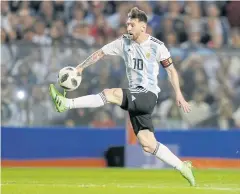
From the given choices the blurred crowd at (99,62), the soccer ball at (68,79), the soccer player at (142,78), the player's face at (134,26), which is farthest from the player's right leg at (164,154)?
the blurred crowd at (99,62)

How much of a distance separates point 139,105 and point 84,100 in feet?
2.41

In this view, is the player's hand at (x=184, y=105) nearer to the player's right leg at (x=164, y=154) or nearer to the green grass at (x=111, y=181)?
the player's right leg at (x=164, y=154)

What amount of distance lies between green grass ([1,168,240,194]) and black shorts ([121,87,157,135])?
81cm

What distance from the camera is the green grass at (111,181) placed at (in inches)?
416

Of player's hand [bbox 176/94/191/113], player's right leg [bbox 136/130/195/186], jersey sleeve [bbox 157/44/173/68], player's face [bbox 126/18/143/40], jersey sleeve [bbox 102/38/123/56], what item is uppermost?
player's face [bbox 126/18/143/40]

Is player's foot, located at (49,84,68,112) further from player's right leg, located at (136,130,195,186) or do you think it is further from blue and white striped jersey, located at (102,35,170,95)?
player's right leg, located at (136,130,195,186)

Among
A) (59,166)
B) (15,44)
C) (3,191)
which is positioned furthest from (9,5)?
(3,191)

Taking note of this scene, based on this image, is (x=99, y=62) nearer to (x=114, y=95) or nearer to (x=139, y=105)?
(x=139, y=105)

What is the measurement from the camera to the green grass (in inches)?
416

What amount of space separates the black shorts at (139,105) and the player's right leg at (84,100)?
12cm

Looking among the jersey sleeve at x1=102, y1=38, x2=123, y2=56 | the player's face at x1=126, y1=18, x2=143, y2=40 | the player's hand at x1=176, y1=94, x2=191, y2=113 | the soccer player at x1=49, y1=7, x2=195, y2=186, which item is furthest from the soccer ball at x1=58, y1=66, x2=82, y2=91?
the player's hand at x1=176, y1=94, x2=191, y2=113

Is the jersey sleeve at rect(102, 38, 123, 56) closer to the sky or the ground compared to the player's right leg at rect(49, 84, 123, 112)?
closer to the sky

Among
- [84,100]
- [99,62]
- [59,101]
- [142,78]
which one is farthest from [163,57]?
[99,62]

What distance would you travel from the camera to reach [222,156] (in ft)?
60.2
